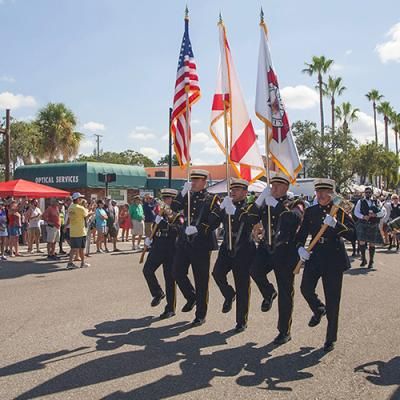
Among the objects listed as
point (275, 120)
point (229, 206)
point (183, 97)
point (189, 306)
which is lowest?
point (189, 306)

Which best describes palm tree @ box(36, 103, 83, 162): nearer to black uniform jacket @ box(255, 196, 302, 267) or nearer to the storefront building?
the storefront building

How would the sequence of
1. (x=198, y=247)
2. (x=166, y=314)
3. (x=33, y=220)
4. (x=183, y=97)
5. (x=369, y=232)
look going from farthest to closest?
(x=33, y=220) → (x=369, y=232) → (x=183, y=97) → (x=166, y=314) → (x=198, y=247)

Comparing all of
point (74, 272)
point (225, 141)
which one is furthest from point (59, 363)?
point (74, 272)

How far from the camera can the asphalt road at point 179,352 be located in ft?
14.0

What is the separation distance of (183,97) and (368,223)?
6.31 m

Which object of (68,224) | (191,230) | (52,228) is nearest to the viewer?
(191,230)

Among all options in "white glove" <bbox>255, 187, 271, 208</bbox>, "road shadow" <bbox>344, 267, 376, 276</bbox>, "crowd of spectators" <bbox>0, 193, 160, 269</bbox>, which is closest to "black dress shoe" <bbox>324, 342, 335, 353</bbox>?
"white glove" <bbox>255, 187, 271, 208</bbox>

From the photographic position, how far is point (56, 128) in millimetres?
32750

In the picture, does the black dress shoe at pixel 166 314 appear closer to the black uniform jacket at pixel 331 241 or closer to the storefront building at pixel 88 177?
the black uniform jacket at pixel 331 241

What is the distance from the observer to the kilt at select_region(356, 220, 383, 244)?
11.1 m

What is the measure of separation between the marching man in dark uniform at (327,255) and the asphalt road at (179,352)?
0.42 m

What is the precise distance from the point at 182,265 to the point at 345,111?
50253mm

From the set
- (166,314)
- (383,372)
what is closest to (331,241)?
(383,372)

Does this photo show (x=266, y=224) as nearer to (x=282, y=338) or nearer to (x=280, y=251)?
(x=280, y=251)
